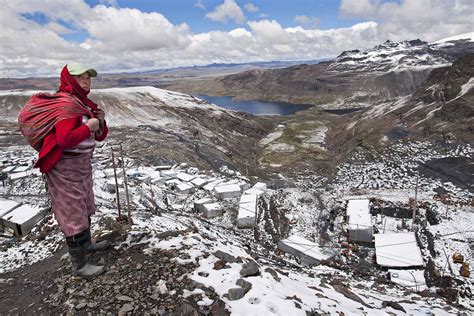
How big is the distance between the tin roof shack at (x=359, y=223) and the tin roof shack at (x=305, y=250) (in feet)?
12.2

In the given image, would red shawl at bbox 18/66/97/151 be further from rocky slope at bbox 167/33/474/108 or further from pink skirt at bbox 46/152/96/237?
rocky slope at bbox 167/33/474/108

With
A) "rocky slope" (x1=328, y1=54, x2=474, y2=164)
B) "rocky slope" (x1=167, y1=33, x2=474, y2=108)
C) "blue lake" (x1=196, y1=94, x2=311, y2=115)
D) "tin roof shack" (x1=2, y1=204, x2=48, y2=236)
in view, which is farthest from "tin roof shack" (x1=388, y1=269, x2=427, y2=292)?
"rocky slope" (x1=167, y1=33, x2=474, y2=108)

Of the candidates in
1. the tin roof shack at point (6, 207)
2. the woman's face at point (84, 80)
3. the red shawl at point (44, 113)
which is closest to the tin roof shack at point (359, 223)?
the tin roof shack at point (6, 207)

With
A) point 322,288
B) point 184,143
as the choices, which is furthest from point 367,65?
point 322,288

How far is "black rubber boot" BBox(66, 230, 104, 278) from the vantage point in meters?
4.96

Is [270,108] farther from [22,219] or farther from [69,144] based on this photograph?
[69,144]

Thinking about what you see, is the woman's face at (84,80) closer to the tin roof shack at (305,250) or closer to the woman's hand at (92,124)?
the woman's hand at (92,124)

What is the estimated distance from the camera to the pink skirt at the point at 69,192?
4.57 m

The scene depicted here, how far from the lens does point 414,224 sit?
956 inches

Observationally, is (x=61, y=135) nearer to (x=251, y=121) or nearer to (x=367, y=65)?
(x=251, y=121)

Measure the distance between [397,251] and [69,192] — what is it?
66.7 feet

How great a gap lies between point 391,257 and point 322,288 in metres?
15.0

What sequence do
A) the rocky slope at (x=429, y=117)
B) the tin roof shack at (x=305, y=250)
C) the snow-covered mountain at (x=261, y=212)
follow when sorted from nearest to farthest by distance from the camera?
1. the snow-covered mountain at (x=261, y=212)
2. the tin roof shack at (x=305, y=250)
3. the rocky slope at (x=429, y=117)

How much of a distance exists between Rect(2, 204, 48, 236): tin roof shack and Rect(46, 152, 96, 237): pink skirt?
961cm
